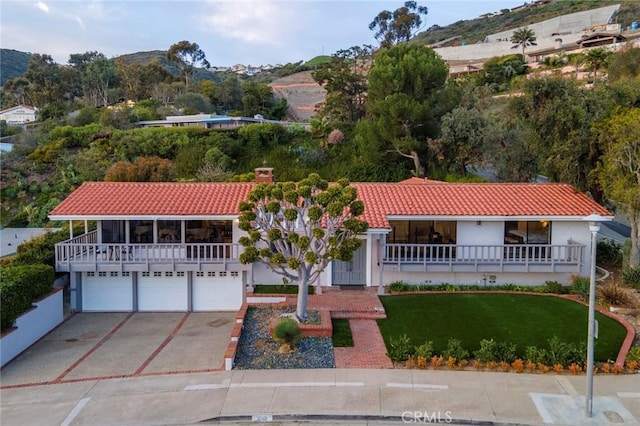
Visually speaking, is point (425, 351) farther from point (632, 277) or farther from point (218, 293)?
point (632, 277)

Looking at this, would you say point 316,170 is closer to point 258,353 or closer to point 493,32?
point 258,353

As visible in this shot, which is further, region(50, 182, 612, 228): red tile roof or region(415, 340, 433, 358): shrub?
region(50, 182, 612, 228): red tile roof

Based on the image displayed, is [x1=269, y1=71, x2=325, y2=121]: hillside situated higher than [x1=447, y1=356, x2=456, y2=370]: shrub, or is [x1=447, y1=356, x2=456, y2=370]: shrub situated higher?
[x1=269, y1=71, x2=325, y2=121]: hillside

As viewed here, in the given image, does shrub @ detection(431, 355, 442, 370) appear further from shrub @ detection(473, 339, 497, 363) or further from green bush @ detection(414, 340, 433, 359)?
shrub @ detection(473, 339, 497, 363)

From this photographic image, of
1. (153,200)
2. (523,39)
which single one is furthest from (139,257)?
(523,39)

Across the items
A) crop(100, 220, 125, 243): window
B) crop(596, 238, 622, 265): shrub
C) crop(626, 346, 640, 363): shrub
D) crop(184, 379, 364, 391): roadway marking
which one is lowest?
crop(184, 379, 364, 391): roadway marking

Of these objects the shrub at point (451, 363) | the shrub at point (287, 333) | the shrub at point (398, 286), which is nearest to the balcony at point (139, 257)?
the shrub at point (287, 333)

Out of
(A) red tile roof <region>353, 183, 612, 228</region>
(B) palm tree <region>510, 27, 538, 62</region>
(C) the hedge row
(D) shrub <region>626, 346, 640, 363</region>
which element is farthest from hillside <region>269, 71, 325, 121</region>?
(D) shrub <region>626, 346, 640, 363</region>
